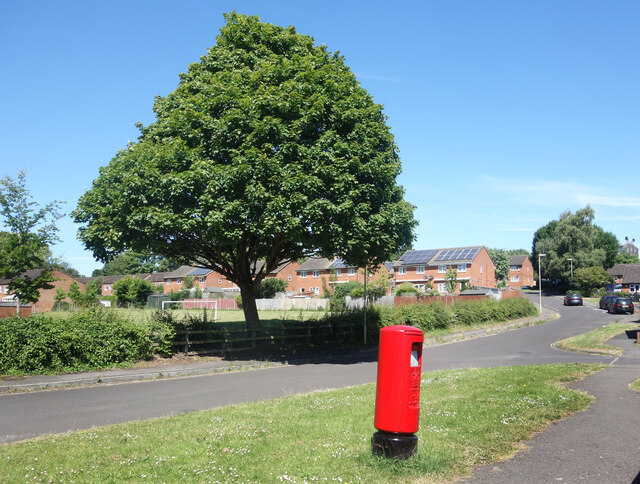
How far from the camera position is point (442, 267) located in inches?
2987

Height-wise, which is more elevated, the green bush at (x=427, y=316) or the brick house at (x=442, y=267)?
the brick house at (x=442, y=267)

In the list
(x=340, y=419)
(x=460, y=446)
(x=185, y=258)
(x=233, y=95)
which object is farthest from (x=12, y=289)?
→ (x=460, y=446)

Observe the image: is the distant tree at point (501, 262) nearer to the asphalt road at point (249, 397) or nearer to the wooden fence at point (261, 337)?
the wooden fence at point (261, 337)

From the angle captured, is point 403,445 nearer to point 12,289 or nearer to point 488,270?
point 12,289

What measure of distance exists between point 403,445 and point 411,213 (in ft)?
46.4

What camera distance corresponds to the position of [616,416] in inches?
299

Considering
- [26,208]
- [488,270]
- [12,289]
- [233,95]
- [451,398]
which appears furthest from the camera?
[488,270]

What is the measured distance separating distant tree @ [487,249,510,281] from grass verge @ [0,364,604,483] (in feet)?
348

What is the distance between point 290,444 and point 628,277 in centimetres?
10223

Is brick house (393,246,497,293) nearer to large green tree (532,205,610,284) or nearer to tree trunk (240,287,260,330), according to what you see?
large green tree (532,205,610,284)

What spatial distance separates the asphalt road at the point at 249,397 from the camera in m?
6.07

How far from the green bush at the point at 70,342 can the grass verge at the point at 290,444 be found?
8.15m

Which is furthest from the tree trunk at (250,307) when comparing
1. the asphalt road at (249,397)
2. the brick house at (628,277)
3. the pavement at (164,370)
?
the brick house at (628,277)

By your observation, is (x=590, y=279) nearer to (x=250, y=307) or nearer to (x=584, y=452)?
(x=250, y=307)
